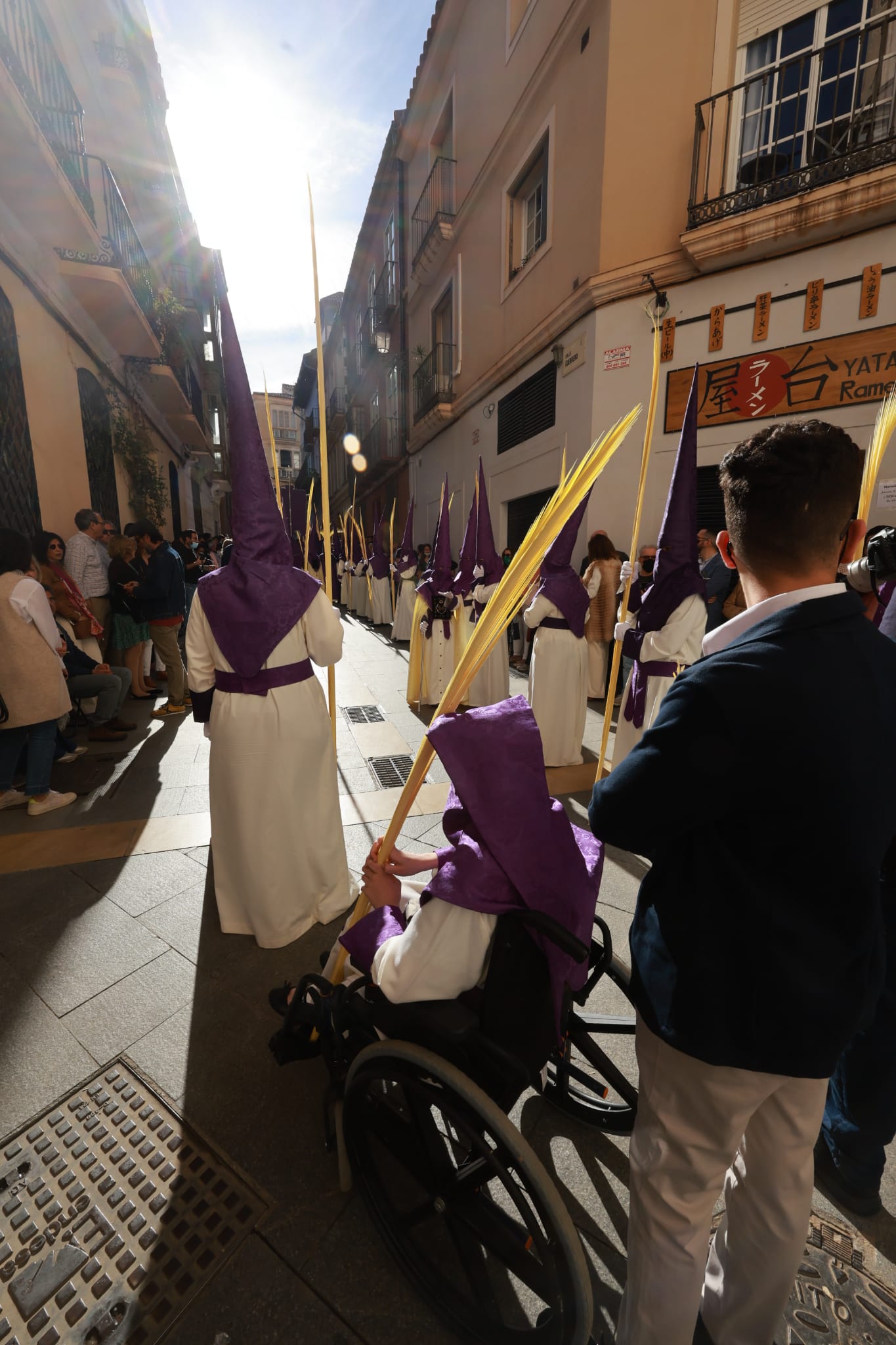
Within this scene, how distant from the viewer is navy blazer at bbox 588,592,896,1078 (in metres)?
0.88

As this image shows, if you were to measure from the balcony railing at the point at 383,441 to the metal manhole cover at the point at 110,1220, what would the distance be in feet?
58.9

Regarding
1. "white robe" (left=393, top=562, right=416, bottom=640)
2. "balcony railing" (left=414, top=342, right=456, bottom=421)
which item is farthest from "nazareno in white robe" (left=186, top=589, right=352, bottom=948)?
"balcony railing" (left=414, top=342, right=456, bottom=421)

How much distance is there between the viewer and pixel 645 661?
3943 mm

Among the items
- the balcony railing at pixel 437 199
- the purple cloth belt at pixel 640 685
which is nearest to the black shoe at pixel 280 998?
the purple cloth belt at pixel 640 685

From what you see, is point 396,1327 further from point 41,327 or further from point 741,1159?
point 41,327

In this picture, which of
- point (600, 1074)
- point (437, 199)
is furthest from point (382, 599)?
point (600, 1074)

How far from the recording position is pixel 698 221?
22.0 ft

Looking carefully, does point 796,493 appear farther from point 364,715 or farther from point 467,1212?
point 364,715

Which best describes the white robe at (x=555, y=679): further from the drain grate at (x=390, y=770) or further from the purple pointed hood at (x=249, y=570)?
the purple pointed hood at (x=249, y=570)

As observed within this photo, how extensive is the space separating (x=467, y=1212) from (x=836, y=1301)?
0.90 meters

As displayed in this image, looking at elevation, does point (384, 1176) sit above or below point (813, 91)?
below

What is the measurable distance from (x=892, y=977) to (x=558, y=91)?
37.1 feet

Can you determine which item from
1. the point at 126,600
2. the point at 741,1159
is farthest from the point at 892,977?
the point at 126,600

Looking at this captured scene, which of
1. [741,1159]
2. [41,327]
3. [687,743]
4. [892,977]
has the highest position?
[41,327]
